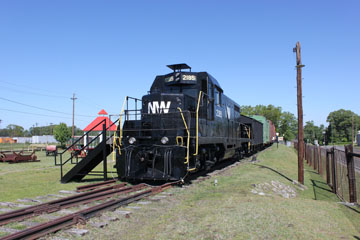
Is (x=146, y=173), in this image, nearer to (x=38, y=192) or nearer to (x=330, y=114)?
(x=38, y=192)

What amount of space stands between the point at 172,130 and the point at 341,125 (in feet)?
407

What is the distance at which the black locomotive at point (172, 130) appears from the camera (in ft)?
29.1

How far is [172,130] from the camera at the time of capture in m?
9.28

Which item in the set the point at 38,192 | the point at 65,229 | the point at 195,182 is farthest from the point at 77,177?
the point at 65,229

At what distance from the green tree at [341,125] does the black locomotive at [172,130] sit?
114132mm

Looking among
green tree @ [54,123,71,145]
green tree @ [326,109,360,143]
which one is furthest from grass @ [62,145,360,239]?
green tree @ [326,109,360,143]

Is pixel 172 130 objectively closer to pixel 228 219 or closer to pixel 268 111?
pixel 228 219

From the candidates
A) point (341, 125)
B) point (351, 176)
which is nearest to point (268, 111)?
point (341, 125)

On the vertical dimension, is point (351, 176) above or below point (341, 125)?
below

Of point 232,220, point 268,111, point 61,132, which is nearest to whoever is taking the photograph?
point 232,220

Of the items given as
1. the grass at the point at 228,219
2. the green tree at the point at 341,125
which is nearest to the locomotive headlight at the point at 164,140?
the grass at the point at 228,219

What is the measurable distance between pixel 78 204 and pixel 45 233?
6.75ft

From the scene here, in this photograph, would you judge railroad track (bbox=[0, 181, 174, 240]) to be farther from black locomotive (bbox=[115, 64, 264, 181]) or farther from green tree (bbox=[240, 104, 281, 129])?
green tree (bbox=[240, 104, 281, 129])

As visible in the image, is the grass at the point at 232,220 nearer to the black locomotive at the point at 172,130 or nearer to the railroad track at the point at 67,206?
the railroad track at the point at 67,206
